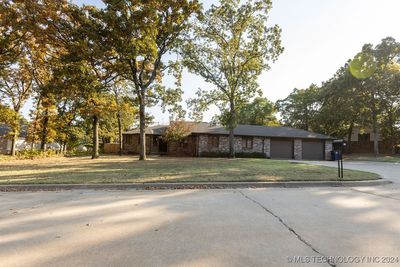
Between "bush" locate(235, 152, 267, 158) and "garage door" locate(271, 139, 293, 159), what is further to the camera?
"garage door" locate(271, 139, 293, 159)

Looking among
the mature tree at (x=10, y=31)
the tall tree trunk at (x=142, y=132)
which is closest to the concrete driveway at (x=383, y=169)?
the tall tree trunk at (x=142, y=132)

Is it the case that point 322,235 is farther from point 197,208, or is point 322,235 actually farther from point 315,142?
point 315,142

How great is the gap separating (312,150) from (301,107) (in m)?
16.0

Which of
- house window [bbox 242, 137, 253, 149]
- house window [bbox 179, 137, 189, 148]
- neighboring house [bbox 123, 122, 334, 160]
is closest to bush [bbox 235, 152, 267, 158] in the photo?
neighboring house [bbox 123, 122, 334, 160]

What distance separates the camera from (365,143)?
38.0m

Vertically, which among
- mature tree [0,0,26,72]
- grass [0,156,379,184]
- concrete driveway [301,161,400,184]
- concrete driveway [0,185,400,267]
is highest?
mature tree [0,0,26,72]

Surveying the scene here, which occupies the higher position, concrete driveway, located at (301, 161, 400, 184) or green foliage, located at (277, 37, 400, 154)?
green foliage, located at (277, 37, 400, 154)

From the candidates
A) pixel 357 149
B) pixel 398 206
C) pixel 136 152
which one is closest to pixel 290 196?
pixel 398 206

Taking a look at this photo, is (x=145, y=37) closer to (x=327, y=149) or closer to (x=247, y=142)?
(x=247, y=142)

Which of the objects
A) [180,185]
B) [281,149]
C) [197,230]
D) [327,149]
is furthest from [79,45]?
[327,149]

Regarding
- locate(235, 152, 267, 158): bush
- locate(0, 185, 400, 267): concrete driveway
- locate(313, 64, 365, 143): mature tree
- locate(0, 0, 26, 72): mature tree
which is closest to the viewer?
locate(0, 185, 400, 267): concrete driveway

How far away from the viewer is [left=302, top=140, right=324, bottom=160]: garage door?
98.2ft

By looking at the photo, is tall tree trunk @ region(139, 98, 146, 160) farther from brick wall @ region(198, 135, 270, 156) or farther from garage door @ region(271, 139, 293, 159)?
garage door @ region(271, 139, 293, 159)

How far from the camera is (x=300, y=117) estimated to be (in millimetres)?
44344
